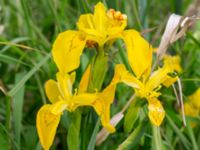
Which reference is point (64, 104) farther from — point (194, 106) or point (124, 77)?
point (194, 106)

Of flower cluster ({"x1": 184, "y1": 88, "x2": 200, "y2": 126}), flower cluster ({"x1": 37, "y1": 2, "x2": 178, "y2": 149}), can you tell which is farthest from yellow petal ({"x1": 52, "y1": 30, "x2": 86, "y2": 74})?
flower cluster ({"x1": 184, "y1": 88, "x2": 200, "y2": 126})

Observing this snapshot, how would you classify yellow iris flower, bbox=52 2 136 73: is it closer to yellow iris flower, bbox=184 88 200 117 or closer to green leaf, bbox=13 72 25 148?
green leaf, bbox=13 72 25 148

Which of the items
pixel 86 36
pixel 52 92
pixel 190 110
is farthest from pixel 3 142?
pixel 190 110

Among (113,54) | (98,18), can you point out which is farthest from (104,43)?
(113,54)

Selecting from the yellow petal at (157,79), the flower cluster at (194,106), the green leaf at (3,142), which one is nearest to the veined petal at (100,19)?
the yellow petal at (157,79)

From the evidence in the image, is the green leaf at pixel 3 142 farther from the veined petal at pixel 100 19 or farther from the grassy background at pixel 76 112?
the veined petal at pixel 100 19

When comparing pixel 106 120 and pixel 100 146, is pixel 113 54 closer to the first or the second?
pixel 100 146
